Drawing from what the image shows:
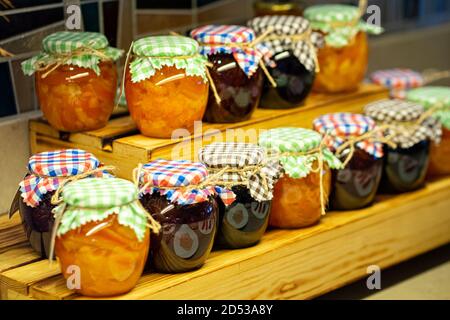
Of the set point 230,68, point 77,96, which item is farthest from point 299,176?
point 77,96

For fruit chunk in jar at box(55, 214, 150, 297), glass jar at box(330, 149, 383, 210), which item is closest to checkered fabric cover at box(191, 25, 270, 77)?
glass jar at box(330, 149, 383, 210)

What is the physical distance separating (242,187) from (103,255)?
386 mm

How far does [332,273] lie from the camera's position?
241cm

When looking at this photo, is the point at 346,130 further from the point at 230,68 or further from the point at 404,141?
the point at 230,68

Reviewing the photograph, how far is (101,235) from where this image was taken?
186cm

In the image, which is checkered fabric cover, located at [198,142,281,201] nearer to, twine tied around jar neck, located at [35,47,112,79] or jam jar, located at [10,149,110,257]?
jam jar, located at [10,149,110,257]

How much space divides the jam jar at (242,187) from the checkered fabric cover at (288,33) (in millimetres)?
368

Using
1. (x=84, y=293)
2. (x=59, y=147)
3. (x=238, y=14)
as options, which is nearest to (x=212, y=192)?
(x=84, y=293)

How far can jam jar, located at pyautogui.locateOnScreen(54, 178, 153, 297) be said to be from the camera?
6.07ft

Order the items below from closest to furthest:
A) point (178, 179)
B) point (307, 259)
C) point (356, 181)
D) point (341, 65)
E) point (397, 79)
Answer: point (178, 179) → point (307, 259) → point (356, 181) → point (341, 65) → point (397, 79)

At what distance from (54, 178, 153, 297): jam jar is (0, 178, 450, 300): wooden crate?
5 cm

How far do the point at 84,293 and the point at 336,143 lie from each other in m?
0.78

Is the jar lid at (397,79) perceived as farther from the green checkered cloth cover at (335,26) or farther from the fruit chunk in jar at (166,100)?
the fruit chunk in jar at (166,100)

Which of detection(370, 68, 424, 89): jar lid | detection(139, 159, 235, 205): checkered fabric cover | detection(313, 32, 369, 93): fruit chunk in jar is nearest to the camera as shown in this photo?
detection(139, 159, 235, 205): checkered fabric cover
